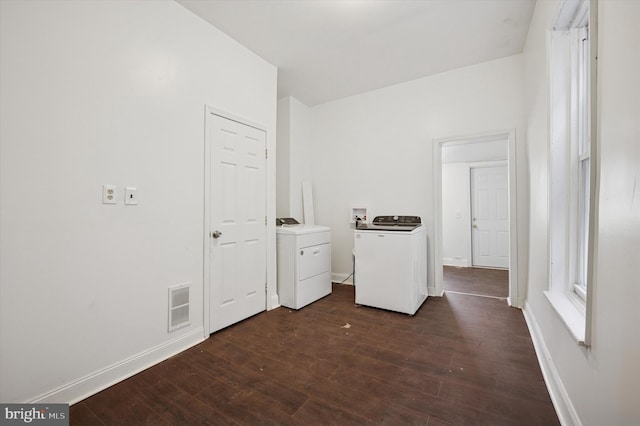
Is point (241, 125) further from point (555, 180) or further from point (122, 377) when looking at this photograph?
point (555, 180)

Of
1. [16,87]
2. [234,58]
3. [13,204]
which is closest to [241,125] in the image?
[234,58]

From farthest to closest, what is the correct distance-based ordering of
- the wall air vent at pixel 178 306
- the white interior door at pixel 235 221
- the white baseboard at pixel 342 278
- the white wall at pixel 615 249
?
the white baseboard at pixel 342 278 < the white interior door at pixel 235 221 < the wall air vent at pixel 178 306 < the white wall at pixel 615 249

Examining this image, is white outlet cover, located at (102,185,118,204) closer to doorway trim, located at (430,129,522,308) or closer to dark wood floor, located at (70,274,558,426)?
dark wood floor, located at (70,274,558,426)

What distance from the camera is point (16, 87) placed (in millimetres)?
1447

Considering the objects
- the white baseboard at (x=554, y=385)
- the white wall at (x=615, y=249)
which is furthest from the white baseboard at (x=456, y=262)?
the white wall at (x=615, y=249)

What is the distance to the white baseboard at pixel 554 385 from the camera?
1.30m

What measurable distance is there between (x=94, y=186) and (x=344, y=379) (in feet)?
6.63

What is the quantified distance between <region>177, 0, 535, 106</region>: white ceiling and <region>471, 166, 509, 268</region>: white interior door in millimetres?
2944

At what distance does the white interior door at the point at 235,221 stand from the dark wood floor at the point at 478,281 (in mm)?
2754

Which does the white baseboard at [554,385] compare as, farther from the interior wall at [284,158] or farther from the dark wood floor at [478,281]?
the interior wall at [284,158]

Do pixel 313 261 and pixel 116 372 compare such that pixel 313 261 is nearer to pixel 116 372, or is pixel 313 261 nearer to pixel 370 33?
pixel 116 372

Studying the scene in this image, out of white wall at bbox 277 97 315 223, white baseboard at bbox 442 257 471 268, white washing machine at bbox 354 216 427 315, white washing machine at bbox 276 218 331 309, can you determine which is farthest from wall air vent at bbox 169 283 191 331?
white baseboard at bbox 442 257 471 268

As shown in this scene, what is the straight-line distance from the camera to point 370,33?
8.73 ft

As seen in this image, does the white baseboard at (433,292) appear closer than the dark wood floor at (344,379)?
No
